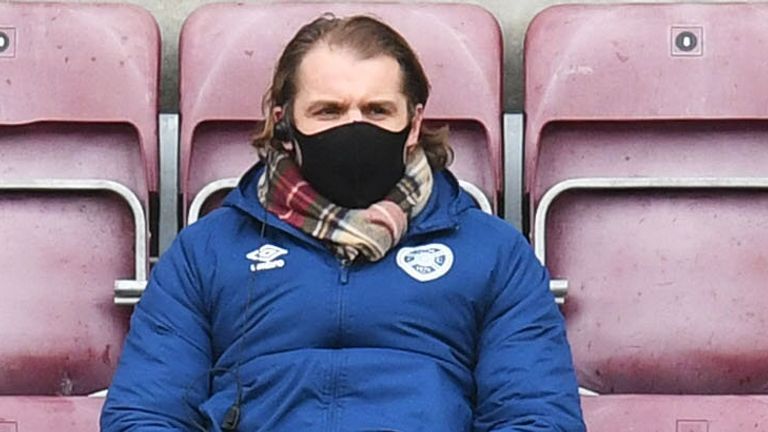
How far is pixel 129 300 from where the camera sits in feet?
8.58

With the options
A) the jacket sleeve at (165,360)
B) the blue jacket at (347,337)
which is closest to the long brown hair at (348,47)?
the blue jacket at (347,337)

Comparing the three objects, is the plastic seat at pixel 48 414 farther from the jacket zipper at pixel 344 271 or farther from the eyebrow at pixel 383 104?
the eyebrow at pixel 383 104

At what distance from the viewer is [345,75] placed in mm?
2279

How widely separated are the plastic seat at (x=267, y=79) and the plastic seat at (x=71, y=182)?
0.23 feet

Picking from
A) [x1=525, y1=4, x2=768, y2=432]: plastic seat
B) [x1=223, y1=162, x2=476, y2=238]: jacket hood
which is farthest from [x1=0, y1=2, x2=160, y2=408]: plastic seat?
[x1=525, y1=4, x2=768, y2=432]: plastic seat

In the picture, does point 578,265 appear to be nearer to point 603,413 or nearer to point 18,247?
point 603,413

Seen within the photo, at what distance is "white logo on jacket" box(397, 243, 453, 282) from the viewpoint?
2.26 meters

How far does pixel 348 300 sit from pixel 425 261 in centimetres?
11

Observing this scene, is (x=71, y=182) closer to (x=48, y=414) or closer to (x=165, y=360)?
(x=48, y=414)

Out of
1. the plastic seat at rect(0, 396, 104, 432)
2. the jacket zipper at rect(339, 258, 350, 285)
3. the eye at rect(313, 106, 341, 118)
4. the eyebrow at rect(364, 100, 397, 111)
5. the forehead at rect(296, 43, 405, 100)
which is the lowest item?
the plastic seat at rect(0, 396, 104, 432)

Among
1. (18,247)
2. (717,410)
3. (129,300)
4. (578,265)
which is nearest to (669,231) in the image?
(578,265)

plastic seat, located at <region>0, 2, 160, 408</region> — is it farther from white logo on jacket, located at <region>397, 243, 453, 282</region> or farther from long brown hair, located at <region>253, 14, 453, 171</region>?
white logo on jacket, located at <region>397, 243, 453, 282</region>

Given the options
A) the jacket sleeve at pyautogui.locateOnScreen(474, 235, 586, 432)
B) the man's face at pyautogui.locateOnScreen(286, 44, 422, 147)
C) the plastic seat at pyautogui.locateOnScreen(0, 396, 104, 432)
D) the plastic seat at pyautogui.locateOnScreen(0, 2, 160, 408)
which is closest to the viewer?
the jacket sleeve at pyautogui.locateOnScreen(474, 235, 586, 432)

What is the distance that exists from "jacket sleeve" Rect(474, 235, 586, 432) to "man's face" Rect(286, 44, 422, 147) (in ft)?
0.77
